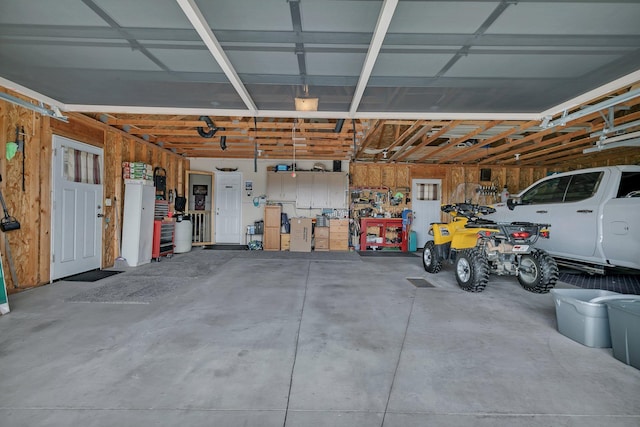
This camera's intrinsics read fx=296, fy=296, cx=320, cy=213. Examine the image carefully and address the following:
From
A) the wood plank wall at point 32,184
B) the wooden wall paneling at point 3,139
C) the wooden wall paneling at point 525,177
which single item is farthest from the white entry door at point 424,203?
the wooden wall paneling at point 3,139

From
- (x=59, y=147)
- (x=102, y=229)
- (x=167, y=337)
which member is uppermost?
(x=59, y=147)

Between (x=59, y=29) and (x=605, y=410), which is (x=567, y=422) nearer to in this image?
(x=605, y=410)

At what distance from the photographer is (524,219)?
18.1 ft

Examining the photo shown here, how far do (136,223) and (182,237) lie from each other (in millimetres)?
1851

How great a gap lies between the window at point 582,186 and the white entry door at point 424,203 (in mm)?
4566

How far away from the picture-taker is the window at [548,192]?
5.10 metres

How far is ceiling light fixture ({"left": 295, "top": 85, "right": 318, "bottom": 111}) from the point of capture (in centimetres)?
387

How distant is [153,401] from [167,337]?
0.95 meters

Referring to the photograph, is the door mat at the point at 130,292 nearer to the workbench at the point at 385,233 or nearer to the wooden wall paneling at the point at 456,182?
the workbench at the point at 385,233

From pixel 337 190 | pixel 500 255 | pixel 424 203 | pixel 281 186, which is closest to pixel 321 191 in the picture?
pixel 337 190

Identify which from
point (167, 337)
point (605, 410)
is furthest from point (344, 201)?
point (605, 410)

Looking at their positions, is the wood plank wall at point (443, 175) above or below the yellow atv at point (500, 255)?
above

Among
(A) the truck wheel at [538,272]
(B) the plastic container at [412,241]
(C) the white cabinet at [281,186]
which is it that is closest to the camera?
(A) the truck wheel at [538,272]

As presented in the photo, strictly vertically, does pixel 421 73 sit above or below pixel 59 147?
above
